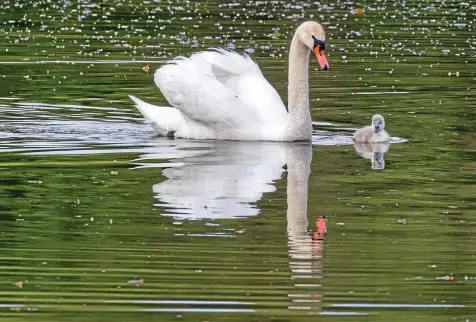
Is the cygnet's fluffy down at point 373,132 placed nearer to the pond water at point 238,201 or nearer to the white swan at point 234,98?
the pond water at point 238,201

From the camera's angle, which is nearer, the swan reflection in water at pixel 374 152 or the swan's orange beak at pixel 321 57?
the swan reflection in water at pixel 374 152

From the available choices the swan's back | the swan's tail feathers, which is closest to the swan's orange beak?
the swan's back

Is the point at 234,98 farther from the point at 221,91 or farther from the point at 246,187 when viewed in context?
the point at 246,187

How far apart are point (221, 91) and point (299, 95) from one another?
0.90m

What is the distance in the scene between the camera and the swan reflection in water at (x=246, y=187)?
356 inches

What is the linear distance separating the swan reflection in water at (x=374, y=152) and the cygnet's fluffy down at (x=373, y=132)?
52 millimetres

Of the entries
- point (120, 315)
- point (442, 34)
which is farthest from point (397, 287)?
point (442, 34)

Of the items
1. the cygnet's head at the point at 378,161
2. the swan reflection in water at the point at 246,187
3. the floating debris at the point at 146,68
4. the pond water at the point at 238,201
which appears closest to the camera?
the pond water at the point at 238,201

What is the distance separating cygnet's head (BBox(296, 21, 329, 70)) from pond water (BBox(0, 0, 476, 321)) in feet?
3.02

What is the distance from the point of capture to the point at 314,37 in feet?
47.9

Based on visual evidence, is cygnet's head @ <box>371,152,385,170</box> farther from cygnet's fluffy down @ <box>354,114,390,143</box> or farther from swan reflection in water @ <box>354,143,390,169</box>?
cygnet's fluffy down @ <box>354,114,390,143</box>

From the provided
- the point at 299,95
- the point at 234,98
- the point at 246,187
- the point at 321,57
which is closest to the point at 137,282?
the point at 246,187

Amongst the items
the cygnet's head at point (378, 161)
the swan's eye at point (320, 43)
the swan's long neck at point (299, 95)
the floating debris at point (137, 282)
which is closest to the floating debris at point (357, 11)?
the swan's long neck at point (299, 95)

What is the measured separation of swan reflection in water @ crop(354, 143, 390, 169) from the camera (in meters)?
13.4
